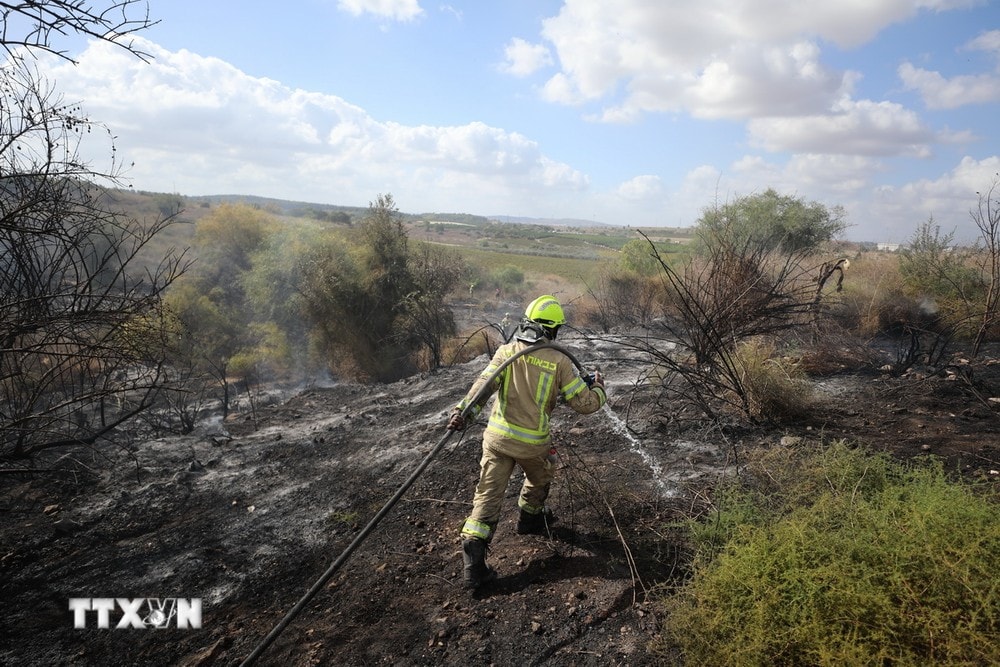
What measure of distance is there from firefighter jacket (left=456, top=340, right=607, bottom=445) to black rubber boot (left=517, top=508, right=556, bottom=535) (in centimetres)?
78

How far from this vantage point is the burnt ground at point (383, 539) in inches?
122

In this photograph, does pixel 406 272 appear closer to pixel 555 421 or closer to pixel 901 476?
pixel 555 421

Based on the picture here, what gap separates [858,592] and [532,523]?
237 cm

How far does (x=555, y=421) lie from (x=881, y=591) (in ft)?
16.1

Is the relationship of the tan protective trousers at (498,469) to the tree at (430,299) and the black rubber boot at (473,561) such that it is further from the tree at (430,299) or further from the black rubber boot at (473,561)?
the tree at (430,299)

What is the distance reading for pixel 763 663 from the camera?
2.14 metres

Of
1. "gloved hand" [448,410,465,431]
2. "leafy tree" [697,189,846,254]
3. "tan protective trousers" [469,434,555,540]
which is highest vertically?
"leafy tree" [697,189,846,254]

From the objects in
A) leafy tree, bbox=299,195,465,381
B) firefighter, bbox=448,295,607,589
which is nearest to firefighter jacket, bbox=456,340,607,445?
firefighter, bbox=448,295,607,589

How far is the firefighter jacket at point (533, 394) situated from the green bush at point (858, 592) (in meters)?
1.31

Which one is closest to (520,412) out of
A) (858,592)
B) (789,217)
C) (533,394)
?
(533,394)

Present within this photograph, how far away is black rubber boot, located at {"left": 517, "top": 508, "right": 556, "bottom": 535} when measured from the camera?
13.1ft

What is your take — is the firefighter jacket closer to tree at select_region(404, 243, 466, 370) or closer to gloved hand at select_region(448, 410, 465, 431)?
gloved hand at select_region(448, 410, 465, 431)

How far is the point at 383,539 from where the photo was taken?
4.29 m

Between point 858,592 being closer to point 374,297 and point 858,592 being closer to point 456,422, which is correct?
point 456,422
